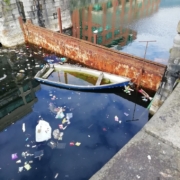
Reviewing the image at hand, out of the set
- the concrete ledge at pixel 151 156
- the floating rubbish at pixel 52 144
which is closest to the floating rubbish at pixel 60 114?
the floating rubbish at pixel 52 144

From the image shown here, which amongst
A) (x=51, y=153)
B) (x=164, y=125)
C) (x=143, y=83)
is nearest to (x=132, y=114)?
(x=143, y=83)

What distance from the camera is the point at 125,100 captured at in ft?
25.0

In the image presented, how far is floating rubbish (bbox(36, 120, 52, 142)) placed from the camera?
5.89m

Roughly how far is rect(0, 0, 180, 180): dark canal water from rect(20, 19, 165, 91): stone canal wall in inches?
39.9

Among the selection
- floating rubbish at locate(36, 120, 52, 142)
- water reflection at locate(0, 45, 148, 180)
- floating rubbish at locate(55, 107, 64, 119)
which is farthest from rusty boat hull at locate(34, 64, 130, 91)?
floating rubbish at locate(36, 120, 52, 142)

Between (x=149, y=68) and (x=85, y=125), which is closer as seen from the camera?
(x=85, y=125)

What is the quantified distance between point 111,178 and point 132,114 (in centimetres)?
516

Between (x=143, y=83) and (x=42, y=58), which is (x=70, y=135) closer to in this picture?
(x=143, y=83)

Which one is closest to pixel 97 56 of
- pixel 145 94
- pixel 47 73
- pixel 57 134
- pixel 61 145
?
pixel 47 73

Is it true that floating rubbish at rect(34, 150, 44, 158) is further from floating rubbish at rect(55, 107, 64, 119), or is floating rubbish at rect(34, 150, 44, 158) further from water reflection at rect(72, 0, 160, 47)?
water reflection at rect(72, 0, 160, 47)

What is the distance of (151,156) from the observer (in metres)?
2.23

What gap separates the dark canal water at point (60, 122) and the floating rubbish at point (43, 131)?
0.18m

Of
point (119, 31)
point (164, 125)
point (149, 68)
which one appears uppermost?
point (164, 125)

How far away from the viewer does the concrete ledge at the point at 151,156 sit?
2025mm
